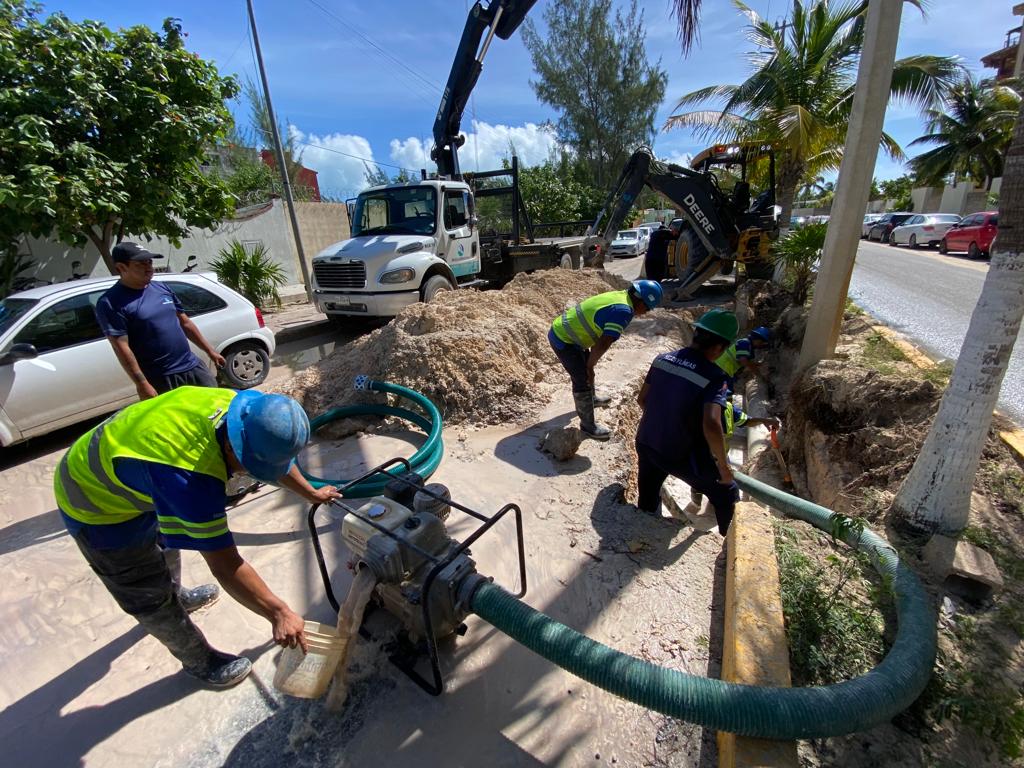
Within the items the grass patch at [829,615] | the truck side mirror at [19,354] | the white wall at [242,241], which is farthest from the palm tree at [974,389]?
the white wall at [242,241]

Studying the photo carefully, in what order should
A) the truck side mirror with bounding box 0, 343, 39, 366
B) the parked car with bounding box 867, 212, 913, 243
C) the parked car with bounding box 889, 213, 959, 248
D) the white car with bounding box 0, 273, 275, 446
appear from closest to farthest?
1. the truck side mirror with bounding box 0, 343, 39, 366
2. the white car with bounding box 0, 273, 275, 446
3. the parked car with bounding box 889, 213, 959, 248
4. the parked car with bounding box 867, 212, 913, 243

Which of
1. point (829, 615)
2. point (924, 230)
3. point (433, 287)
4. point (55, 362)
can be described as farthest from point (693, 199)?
point (924, 230)

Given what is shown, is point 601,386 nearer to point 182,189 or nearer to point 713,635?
point 713,635

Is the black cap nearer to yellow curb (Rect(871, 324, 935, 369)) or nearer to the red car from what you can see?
yellow curb (Rect(871, 324, 935, 369))

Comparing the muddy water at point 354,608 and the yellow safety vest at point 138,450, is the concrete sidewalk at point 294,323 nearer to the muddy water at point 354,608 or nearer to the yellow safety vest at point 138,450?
the yellow safety vest at point 138,450

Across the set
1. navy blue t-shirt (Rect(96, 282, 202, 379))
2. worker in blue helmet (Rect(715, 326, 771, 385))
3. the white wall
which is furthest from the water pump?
the white wall

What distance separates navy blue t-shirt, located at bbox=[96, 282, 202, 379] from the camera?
3.28m

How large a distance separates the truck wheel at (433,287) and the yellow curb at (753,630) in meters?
6.21

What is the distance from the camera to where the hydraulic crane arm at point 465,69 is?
9.21m

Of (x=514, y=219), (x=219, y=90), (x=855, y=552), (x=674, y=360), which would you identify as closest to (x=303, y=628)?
(x=674, y=360)

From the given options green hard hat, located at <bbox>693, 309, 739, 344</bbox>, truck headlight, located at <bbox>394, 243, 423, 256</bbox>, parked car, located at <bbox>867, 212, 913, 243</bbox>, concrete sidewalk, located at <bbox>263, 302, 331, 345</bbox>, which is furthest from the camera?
parked car, located at <bbox>867, 212, 913, 243</bbox>

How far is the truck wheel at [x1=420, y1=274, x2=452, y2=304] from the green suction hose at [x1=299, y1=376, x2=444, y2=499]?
3.35 m

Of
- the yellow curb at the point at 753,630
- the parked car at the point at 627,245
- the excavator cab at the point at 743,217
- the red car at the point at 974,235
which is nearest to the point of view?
Answer: the yellow curb at the point at 753,630

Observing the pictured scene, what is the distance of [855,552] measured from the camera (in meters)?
2.75
